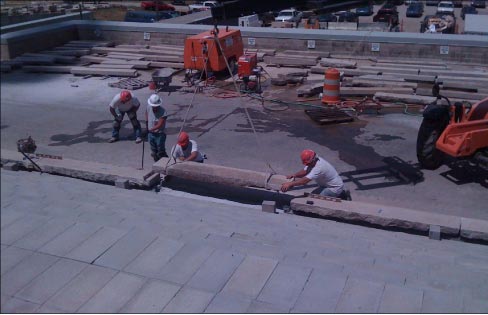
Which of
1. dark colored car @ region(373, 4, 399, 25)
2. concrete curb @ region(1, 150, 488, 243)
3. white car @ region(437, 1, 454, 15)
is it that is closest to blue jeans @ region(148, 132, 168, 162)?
concrete curb @ region(1, 150, 488, 243)

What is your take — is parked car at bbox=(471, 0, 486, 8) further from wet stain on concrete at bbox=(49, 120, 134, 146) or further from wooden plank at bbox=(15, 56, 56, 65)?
wet stain on concrete at bbox=(49, 120, 134, 146)

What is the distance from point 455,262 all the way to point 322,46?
16020 mm

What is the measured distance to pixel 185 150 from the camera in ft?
35.1

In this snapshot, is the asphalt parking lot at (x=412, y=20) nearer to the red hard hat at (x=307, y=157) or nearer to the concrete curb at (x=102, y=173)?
the red hard hat at (x=307, y=157)

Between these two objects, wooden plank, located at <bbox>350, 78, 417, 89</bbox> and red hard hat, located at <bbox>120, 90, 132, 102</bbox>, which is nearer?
red hard hat, located at <bbox>120, 90, 132, 102</bbox>

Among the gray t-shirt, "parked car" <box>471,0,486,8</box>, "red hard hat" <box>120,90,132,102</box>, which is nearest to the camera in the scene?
the gray t-shirt

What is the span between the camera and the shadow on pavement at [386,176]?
35.5 feet

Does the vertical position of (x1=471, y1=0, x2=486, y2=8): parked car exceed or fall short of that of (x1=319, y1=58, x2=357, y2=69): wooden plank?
it exceeds it

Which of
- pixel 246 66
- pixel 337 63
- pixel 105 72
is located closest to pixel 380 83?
pixel 337 63

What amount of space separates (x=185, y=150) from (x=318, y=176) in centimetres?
298

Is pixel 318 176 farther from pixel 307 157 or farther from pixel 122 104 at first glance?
pixel 122 104

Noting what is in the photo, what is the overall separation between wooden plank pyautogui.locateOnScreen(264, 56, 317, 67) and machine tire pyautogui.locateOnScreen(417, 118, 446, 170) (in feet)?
32.5

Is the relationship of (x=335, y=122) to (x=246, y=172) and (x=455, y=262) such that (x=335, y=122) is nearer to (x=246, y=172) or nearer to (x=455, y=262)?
(x=246, y=172)

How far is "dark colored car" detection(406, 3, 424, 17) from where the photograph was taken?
46125 mm
